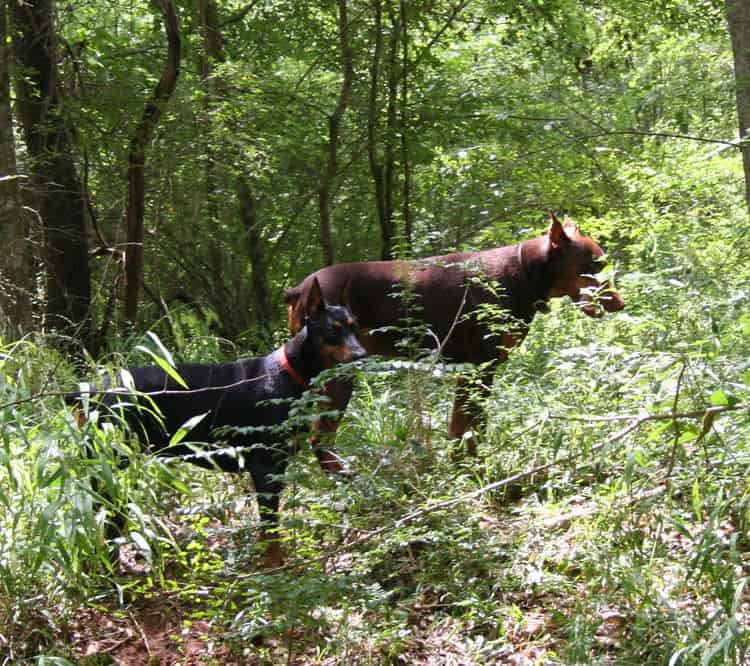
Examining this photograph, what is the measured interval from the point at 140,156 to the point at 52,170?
3.48 ft

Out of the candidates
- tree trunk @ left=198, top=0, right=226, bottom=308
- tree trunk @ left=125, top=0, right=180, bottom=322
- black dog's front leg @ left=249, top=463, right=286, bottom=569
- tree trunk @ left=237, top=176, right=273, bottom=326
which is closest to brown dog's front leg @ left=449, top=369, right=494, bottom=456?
black dog's front leg @ left=249, top=463, right=286, bottom=569

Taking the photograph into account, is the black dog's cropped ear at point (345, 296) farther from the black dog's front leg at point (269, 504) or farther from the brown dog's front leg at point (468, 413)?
the black dog's front leg at point (269, 504)

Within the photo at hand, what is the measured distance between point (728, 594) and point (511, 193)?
6680mm

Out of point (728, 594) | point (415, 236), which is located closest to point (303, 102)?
point (415, 236)

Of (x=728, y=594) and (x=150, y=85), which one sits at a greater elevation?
(x=150, y=85)

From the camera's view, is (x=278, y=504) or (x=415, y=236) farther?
(x=415, y=236)

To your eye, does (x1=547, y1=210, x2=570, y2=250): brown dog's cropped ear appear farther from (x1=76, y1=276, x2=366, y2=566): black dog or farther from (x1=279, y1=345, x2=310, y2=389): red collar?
(x1=279, y1=345, x2=310, y2=389): red collar

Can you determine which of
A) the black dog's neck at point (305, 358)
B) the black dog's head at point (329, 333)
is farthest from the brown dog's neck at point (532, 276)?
the black dog's neck at point (305, 358)

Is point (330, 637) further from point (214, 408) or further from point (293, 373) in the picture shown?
point (293, 373)

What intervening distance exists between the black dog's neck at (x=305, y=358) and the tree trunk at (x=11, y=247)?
241 cm

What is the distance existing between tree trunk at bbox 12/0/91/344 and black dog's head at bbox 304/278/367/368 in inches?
126

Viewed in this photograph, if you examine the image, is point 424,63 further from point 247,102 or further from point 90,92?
point 90,92

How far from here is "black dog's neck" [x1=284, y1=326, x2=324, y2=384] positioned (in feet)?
18.1

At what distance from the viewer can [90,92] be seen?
8.88m
